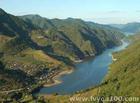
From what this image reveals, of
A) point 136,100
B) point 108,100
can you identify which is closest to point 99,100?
point 108,100

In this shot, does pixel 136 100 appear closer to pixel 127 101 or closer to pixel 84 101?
pixel 127 101

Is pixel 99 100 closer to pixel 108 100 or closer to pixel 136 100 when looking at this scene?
pixel 108 100

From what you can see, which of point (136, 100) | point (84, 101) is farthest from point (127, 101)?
point (84, 101)

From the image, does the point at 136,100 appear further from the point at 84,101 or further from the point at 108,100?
the point at 84,101

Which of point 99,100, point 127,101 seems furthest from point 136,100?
point 99,100
